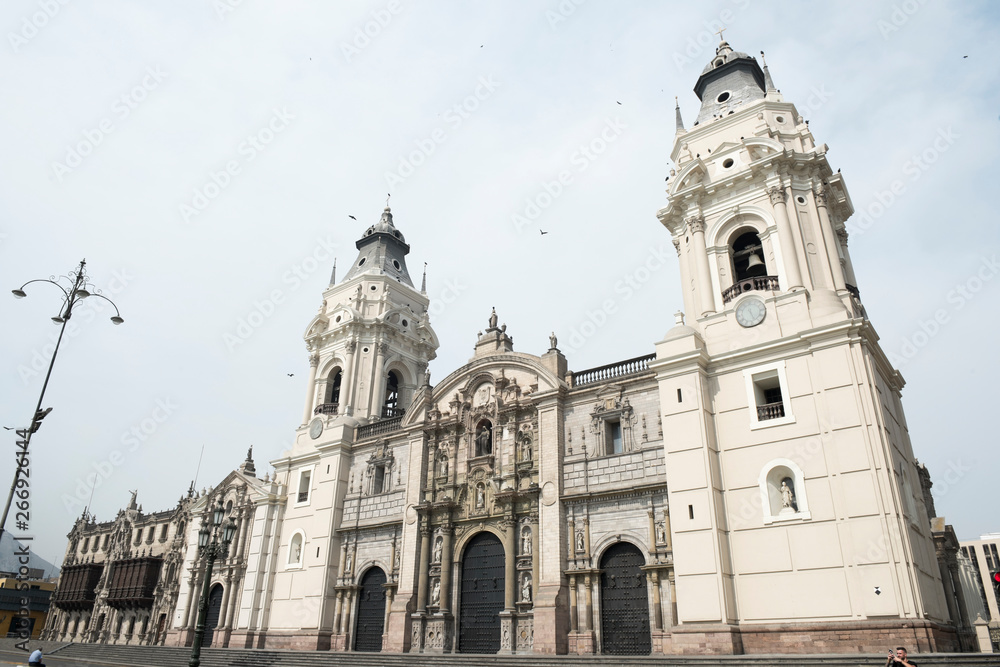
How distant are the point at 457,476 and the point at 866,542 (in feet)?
52.8

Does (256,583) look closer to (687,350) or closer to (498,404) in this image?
(498,404)

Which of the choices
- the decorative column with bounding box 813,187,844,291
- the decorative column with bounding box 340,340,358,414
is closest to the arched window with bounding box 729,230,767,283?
the decorative column with bounding box 813,187,844,291

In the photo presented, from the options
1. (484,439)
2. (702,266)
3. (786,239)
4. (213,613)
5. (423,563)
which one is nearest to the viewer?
(786,239)

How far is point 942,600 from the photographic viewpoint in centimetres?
1984

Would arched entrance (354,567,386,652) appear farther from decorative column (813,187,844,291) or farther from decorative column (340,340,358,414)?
decorative column (813,187,844,291)

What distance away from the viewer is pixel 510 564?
2561 centimetres

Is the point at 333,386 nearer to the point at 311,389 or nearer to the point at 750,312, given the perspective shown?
the point at 311,389

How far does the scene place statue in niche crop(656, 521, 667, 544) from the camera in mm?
22395

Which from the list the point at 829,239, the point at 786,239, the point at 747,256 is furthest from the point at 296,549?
the point at 829,239

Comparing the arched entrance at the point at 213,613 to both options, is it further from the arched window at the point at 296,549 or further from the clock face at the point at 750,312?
the clock face at the point at 750,312

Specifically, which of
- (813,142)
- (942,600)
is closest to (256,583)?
(942,600)

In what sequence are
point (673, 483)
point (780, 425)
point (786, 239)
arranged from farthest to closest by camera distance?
point (786, 239)
point (673, 483)
point (780, 425)

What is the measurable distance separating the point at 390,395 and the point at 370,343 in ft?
11.0

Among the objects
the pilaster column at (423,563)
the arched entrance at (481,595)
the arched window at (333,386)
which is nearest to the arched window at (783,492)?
the arched entrance at (481,595)
